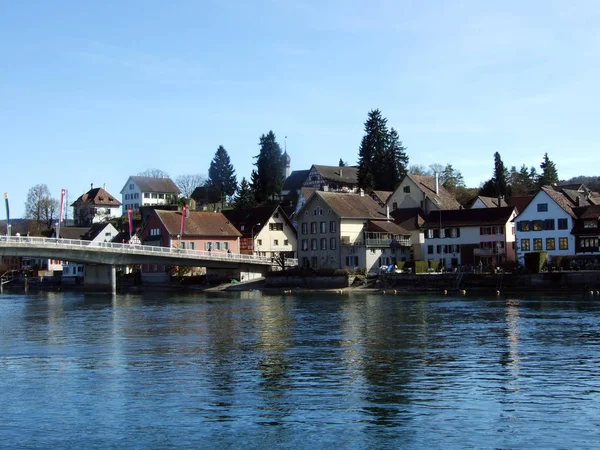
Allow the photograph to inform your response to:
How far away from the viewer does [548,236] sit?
9862 cm

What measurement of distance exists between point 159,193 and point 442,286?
112078 millimetres

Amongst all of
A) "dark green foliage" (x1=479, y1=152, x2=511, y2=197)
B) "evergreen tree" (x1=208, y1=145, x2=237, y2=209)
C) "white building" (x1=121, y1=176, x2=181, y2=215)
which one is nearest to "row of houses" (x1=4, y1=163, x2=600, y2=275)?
"dark green foliage" (x1=479, y1=152, x2=511, y2=197)

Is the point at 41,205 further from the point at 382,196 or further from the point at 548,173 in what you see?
the point at 548,173

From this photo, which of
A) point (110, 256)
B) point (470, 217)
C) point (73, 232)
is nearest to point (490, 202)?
point (470, 217)

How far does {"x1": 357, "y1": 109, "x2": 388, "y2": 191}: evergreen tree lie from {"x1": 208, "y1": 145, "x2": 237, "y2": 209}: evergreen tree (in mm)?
33554

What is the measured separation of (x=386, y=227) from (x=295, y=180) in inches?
2995

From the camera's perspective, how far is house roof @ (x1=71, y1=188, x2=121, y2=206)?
633 ft

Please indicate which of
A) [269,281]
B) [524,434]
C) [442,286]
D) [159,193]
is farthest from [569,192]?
[159,193]

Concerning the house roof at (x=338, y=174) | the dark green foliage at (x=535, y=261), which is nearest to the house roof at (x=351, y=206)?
the dark green foliage at (x=535, y=261)

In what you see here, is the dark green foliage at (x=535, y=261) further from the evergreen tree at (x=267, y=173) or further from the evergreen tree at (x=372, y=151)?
the evergreen tree at (x=267, y=173)

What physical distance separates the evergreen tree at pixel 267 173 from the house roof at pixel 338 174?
21.9m

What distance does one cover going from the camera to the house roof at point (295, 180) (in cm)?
18475

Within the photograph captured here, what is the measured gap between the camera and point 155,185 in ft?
639

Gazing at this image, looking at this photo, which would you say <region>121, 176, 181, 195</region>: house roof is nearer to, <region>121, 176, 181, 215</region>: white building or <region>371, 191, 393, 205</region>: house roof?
<region>121, 176, 181, 215</region>: white building
